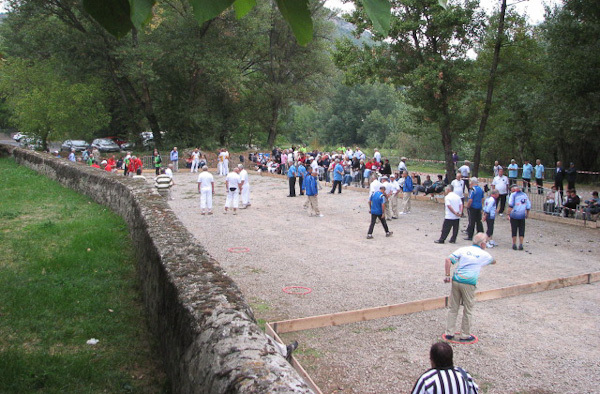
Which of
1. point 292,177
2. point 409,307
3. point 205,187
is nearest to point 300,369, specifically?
point 409,307

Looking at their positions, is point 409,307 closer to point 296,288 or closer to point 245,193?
point 296,288

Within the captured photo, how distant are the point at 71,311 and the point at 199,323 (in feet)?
11.3

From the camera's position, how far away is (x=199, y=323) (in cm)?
439

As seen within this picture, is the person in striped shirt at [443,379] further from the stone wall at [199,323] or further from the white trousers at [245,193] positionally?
the white trousers at [245,193]

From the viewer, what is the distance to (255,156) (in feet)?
135

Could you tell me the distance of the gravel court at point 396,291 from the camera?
710 centimetres

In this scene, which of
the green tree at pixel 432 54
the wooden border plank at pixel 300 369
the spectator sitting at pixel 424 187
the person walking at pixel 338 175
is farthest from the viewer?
the person walking at pixel 338 175

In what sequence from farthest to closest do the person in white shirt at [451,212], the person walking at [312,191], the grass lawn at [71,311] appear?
the person walking at [312,191]
the person in white shirt at [451,212]
the grass lawn at [71,311]

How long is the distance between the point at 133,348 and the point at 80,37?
36.5 m

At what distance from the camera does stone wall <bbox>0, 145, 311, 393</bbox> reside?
3.42 meters

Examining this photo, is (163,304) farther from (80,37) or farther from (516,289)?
(80,37)

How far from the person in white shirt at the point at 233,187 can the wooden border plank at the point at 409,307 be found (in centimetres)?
1041

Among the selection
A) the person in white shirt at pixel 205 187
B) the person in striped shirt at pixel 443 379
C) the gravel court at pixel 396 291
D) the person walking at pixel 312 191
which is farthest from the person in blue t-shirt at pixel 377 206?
the person in striped shirt at pixel 443 379

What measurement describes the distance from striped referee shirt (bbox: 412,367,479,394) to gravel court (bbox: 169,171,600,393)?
2.04 metres
